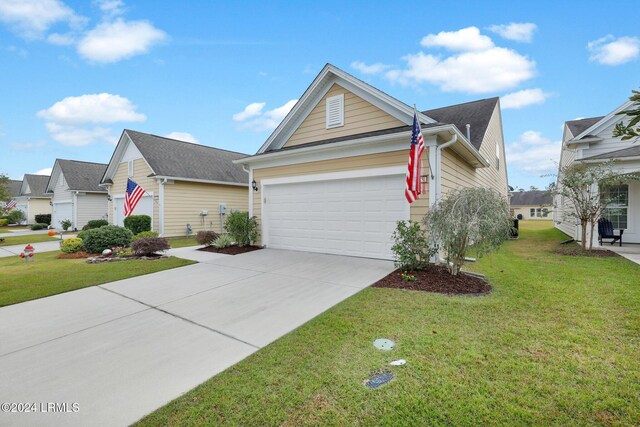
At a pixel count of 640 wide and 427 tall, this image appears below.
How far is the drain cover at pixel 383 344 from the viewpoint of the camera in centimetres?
312

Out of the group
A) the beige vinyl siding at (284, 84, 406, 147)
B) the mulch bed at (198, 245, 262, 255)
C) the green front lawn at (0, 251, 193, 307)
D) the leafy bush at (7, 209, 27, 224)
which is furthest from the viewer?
the leafy bush at (7, 209, 27, 224)

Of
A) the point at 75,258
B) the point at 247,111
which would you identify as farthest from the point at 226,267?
the point at 247,111

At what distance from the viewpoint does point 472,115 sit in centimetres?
1318

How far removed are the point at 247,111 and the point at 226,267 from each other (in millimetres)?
20433

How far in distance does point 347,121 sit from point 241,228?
16.7 feet

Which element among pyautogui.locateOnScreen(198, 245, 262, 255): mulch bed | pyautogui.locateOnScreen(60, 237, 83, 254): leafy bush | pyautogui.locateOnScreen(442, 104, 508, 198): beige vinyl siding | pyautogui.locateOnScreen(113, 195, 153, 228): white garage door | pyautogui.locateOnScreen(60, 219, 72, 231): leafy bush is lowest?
pyautogui.locateOnScreen(198, 245, 262, 255): mulch bed

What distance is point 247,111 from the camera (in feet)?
80.9

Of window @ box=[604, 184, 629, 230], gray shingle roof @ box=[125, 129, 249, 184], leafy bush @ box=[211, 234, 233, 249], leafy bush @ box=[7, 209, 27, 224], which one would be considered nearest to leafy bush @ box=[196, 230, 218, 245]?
leafy bush @ box=[211, 234, 233, 249]

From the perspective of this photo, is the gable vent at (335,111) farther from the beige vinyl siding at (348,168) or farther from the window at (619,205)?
the window at (619,205)

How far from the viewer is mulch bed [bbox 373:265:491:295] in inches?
201

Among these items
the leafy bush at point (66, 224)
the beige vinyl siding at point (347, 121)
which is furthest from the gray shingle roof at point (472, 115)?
the leafy bush at point (66, 224)

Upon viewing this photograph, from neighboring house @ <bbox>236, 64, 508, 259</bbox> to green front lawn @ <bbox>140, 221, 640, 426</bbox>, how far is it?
3.53 meters

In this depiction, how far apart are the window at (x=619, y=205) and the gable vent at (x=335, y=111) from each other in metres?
10.6

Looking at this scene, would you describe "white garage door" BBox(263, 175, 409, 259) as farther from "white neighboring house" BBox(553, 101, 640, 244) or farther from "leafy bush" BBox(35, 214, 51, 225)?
"leafy bush" BBox(35, 214, 51, 225)
